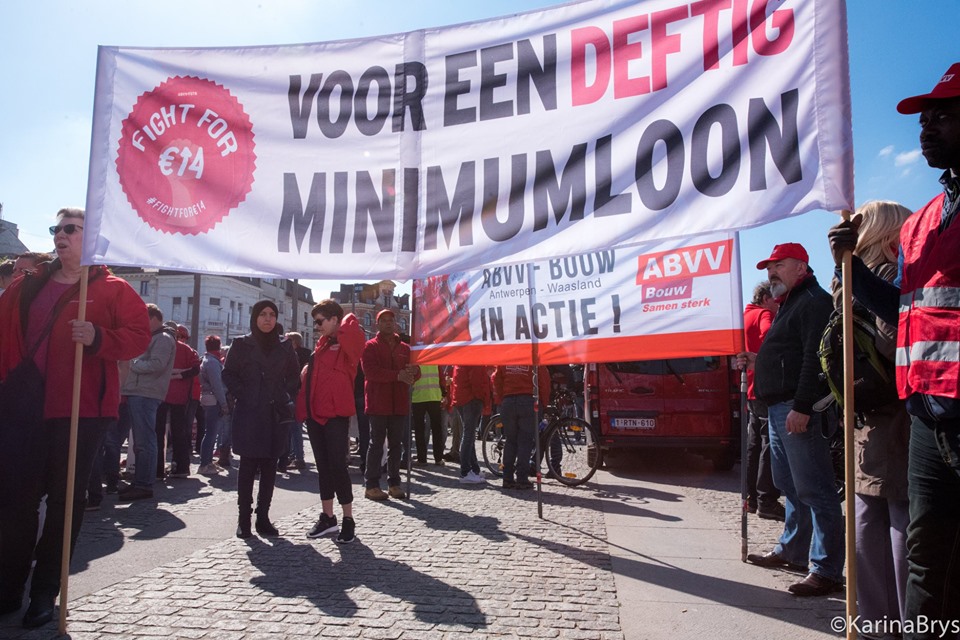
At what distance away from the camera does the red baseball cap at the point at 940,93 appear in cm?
223

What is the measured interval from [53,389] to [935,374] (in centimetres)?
406

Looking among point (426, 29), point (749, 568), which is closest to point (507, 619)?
point (749, 568)

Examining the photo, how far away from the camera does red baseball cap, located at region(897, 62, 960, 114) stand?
7.31 ft

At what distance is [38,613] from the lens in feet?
10.8

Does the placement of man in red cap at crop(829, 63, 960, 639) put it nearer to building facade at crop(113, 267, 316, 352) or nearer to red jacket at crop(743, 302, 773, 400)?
red jacket at crop(743, 302, 773, 400)

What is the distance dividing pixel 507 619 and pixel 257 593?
1514 millimetres

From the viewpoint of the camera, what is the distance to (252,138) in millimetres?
3850

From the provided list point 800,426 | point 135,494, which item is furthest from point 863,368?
point 135,494

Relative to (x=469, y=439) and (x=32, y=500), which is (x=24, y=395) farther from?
(x=469, y=439)

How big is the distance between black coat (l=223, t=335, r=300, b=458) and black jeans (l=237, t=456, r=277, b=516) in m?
0.11

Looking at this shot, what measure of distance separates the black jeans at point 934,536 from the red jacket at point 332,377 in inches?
163

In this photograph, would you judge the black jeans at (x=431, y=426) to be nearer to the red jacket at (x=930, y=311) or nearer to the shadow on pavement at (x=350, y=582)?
the shadow on pavement at (x=350, y=582)

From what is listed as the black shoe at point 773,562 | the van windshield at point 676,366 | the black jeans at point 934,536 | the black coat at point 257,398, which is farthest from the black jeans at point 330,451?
the van windshield at point 676,366

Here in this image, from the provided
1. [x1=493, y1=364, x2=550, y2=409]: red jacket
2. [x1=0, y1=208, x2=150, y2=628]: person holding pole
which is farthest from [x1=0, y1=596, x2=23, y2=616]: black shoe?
[x1=493, y1=364, x2=550, y2=409]: red jacket
